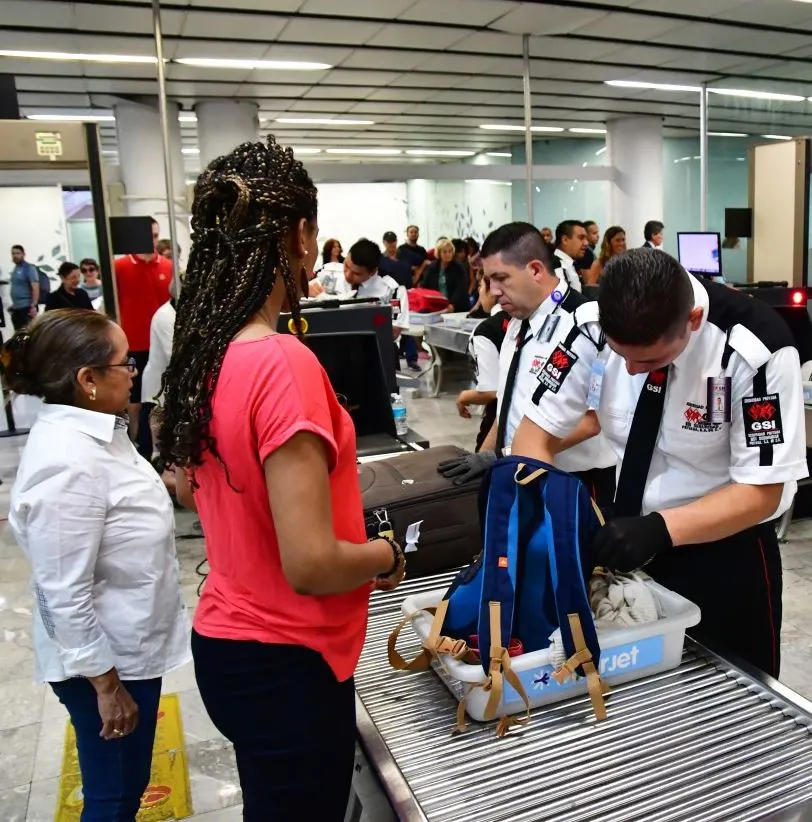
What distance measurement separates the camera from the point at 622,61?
310 inches

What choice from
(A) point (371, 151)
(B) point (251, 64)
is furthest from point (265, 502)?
(A) point (371, 151)

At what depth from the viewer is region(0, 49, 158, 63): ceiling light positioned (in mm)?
6430

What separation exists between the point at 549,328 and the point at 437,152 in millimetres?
13608

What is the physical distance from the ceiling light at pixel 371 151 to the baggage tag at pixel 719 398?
13.2 metres

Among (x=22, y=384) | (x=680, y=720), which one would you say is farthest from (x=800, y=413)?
(x=22, y=384)

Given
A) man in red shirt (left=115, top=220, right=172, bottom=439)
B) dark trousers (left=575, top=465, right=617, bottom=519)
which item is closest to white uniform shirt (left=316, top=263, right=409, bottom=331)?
man in red shirt (left=115, top=220, right=172, bottom=439)

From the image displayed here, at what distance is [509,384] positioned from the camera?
224 centimetres

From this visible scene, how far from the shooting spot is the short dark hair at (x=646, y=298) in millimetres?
1153

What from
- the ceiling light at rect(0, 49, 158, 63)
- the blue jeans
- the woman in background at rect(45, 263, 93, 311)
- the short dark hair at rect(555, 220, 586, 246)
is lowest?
the blue jeans

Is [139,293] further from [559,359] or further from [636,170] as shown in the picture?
[636,170]

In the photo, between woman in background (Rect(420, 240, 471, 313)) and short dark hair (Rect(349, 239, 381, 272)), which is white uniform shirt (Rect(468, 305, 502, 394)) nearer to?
short dark hair (Rect(349, 239, 381, 272))

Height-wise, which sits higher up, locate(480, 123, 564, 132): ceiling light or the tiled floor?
locate(480, 123, 564, 132): ceiling light

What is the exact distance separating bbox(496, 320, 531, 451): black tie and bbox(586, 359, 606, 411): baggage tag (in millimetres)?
666

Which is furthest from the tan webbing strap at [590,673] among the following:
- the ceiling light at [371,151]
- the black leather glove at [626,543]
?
the ceiling light at [371,151]
